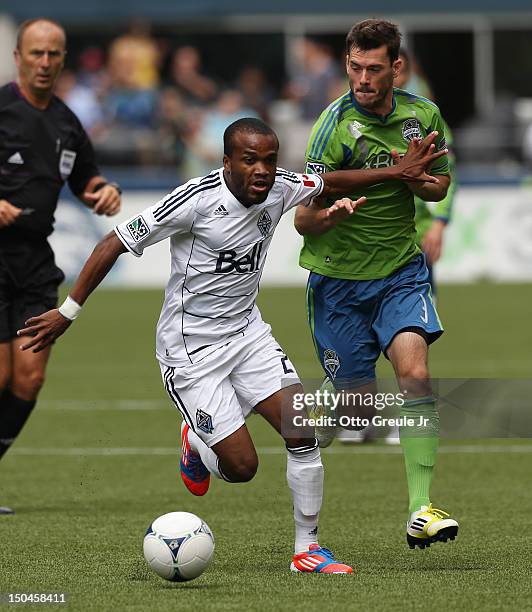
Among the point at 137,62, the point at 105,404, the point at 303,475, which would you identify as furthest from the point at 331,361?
the point at 137,62

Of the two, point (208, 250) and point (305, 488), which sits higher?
point (208, 250)

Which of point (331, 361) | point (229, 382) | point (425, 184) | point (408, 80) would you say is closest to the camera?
point (229, 382)

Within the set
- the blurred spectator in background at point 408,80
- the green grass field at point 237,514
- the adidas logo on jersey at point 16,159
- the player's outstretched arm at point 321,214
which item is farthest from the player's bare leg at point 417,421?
the blurred spectator in background at point 408,80

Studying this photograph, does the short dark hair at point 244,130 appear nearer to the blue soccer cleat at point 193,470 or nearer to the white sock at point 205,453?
the white sock at point 205,453

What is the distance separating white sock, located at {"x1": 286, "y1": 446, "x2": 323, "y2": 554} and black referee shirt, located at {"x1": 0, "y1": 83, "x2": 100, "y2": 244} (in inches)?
98.7

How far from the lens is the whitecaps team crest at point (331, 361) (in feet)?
26.0

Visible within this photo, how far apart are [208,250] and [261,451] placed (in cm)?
398

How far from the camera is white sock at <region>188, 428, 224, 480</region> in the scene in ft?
24.1

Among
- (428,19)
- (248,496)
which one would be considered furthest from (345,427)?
(428,19)

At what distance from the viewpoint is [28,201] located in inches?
338

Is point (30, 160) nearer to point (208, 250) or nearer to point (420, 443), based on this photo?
point (208, 250)

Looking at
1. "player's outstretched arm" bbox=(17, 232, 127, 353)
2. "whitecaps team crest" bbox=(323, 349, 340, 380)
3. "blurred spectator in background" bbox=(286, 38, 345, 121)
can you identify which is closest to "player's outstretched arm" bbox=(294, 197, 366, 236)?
"whitecaps team crest" bbox=(323, 349, 340, 380)

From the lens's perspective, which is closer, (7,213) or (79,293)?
(79,293)

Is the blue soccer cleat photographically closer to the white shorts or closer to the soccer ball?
the white shorts
